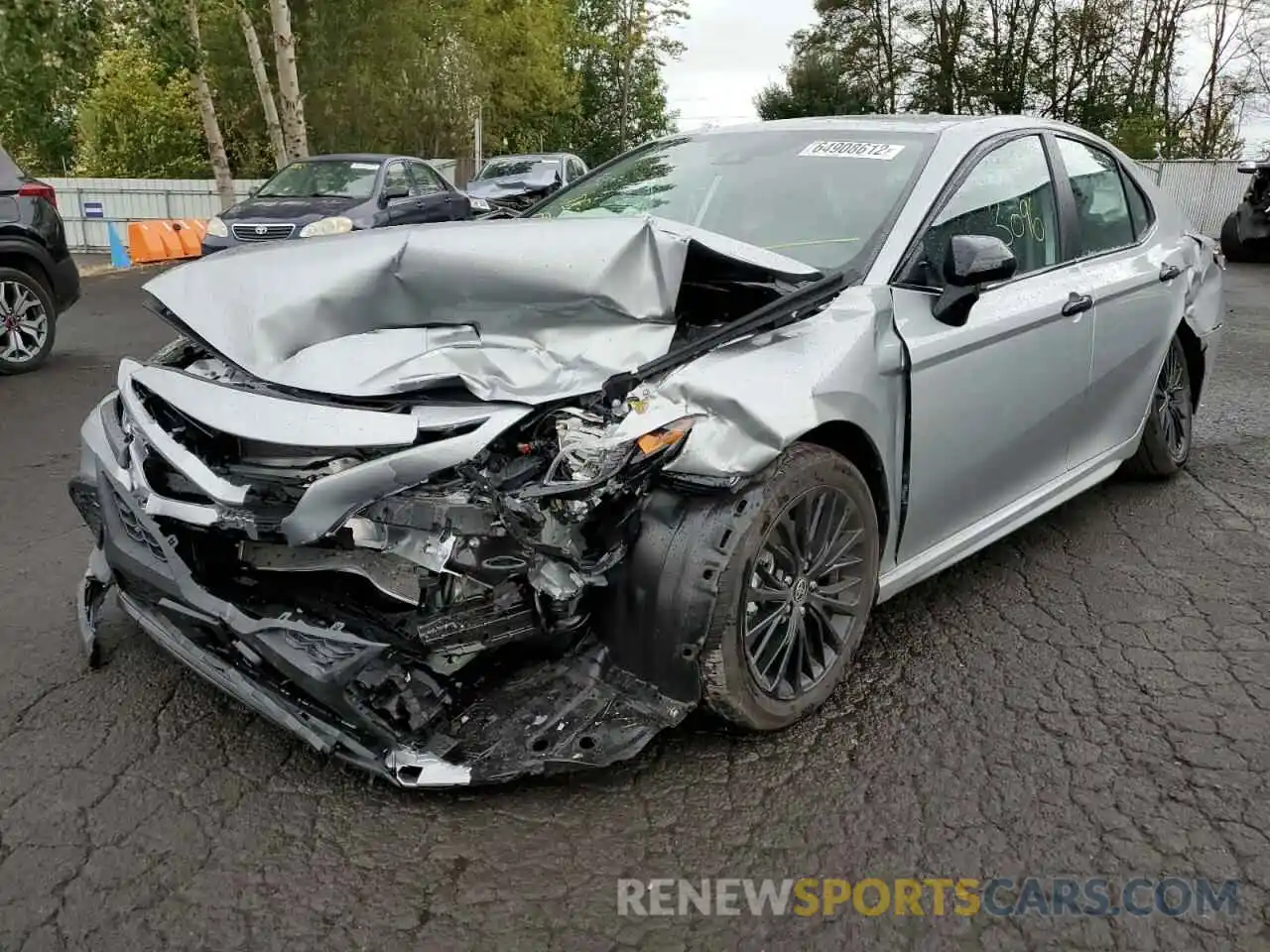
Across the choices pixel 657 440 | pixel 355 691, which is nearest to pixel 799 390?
pixel 657 440

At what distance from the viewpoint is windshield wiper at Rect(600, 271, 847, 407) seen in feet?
8.88

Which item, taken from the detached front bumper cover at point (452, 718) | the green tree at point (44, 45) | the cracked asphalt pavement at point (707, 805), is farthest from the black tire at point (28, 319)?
the detached front bumper cover at point (452, 718)

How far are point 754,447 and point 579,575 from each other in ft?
1.75

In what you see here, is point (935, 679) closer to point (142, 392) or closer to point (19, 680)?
point (142, 392)

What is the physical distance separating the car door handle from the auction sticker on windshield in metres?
0.81

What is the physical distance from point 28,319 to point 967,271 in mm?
7304

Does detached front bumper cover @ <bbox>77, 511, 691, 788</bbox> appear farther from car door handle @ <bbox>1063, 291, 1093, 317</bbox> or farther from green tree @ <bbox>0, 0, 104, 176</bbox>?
green tree @ <bbox>0, 0, 104, 176</bbox>

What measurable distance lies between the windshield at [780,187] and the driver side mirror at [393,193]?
9454mm

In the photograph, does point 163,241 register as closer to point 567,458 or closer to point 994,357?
point 994,357

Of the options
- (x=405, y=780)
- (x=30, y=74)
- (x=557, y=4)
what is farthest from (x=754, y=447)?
Result: (x=557, y=4)

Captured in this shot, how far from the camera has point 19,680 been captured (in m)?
3.28

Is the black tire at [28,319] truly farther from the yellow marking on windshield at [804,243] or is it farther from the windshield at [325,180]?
the yellow marking on windshield at [804,243]

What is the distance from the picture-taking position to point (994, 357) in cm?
347

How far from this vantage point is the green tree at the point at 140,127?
89.1 ft
